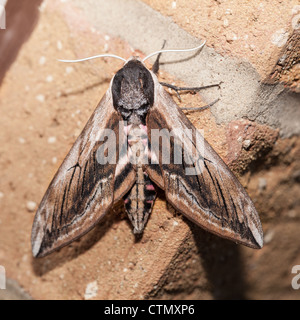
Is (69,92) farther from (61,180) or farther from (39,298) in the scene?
(39,298)

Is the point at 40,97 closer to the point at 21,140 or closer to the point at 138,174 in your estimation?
the point at 21,140

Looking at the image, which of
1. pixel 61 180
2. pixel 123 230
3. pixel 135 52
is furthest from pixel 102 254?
pixel 135 52

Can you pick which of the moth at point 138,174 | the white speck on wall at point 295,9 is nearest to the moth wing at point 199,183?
the moth at point 138,174

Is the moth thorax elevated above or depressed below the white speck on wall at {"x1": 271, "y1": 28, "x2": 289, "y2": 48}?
below

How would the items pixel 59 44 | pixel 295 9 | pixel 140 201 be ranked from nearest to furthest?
1. pixel 295 9
2. pixel 140 201
3. pixel 59 44

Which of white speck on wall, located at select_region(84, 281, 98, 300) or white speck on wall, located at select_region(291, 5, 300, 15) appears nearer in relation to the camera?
white speck on wall, located at select_region(291, 5, 300, 15)

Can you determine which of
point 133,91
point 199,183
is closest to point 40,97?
point 133,91

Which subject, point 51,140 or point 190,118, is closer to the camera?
point 190,118

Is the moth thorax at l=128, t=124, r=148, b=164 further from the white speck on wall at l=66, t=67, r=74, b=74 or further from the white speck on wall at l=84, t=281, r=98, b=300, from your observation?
the white speck on wall at l=84, t=281, r=98, b=300

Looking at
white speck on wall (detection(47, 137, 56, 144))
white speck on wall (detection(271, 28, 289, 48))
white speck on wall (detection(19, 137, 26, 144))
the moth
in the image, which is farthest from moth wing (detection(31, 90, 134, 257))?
white speck on wall (detection(271, 28, 289, 48))
